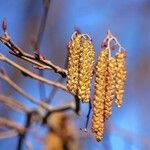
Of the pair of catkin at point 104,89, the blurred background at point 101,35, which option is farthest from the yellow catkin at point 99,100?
the blurred background at point 101,35

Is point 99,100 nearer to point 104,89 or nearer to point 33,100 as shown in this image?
point 104,89

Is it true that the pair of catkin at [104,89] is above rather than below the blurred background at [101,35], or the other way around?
below

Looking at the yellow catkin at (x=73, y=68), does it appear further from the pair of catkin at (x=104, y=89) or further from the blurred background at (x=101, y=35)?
the blurred background at (x=101, y=35)

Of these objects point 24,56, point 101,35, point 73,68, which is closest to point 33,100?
point 24,56

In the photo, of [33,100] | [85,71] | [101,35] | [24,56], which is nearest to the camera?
[85,71]

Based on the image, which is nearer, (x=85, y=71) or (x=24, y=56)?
(x=85, y=71)

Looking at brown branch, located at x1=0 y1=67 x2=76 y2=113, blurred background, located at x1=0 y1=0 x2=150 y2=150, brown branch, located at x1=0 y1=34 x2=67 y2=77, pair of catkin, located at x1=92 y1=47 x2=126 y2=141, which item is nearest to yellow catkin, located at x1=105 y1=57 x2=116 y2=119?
pair of catkin, located at x1=92 y1=47 x2=126 y2=141

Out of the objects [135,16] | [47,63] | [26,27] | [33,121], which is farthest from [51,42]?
[47,63]
